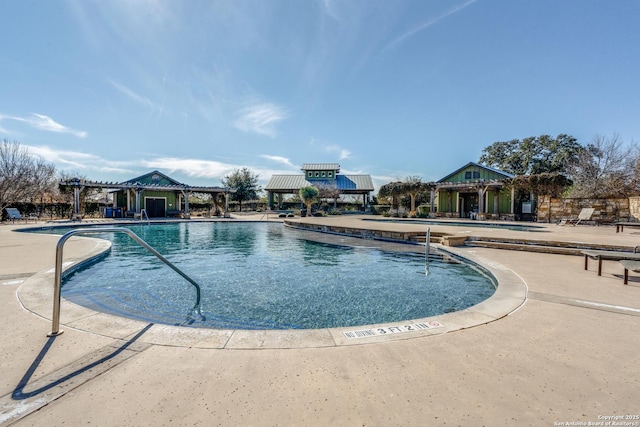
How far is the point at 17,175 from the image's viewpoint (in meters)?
22.3

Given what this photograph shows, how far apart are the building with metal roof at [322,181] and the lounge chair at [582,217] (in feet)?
62.8

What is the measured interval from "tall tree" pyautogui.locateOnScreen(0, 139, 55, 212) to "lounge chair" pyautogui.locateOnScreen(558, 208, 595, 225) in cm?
3787

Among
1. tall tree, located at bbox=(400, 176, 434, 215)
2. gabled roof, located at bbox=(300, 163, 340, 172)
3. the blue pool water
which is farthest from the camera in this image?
gabled roof, located at bbox=(300, 163, 340, 172)

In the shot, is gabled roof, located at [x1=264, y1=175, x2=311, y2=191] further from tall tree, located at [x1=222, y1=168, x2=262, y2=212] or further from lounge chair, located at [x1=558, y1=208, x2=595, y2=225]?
lounge chair, located at [x1=558, y1=208, x2=595, y2=225]

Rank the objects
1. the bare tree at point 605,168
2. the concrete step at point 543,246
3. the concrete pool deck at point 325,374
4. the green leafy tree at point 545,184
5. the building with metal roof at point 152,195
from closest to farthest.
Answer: the concrete pool deck at point 325,374
the concrete step at point 543,246
the green leafy tree at point 545,184
the bare tree at point 605,168
the building with metal roof at point 152,195

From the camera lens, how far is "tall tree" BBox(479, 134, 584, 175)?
32219 mm

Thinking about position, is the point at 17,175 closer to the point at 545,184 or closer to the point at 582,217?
the point at 582,217

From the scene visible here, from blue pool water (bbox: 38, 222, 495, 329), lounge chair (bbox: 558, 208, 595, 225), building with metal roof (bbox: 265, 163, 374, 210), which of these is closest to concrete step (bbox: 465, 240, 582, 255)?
blue pool water (bbox: 38, 222, 495, 329)

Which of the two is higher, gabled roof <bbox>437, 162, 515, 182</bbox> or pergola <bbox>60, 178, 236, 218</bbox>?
gabled roof <bbox>437, 162, 515, 182</bbox>

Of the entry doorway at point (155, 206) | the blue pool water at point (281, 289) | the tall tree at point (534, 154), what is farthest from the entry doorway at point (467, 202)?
the entry doorway at point (155, 206)

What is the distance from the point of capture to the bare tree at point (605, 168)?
19.9 metres

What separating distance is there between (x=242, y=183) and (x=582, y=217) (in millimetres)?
35814

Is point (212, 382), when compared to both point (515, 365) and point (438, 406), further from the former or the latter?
point (515, 365)

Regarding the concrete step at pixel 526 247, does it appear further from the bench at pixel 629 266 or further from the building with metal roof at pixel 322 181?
the building with metal roof at pixel 322 181
